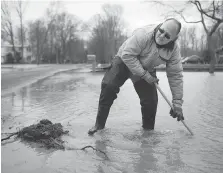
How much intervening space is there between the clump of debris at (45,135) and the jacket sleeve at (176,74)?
1459 mm

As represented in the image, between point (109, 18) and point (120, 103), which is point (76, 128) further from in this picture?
point (109, 18)

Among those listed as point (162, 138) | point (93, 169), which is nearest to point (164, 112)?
point (162, 138)

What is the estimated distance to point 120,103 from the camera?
636cm

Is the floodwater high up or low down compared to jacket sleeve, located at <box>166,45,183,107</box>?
down

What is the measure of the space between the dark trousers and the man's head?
65cm

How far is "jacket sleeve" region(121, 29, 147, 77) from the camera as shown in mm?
3373

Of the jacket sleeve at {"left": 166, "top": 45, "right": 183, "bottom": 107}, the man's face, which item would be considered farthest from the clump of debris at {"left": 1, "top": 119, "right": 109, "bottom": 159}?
the man's face

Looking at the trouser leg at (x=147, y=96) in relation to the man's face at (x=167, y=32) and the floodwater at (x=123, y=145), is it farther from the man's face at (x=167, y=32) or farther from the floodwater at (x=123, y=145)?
the man's face at (x=167, y=32)

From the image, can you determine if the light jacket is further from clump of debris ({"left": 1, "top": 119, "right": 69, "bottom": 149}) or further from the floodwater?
clump of debris ({"left": 1, "top": 119, "right": 69, "bottom": 149})

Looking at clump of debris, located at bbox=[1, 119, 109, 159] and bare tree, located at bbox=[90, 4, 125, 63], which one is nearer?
clump of debris, located at bbox=[1, 119, 109, 159]

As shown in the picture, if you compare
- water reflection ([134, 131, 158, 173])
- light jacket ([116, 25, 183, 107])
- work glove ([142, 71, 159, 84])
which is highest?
light jacket ([116, 25, 183, 107])

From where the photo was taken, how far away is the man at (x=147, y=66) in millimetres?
3301

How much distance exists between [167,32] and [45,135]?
1805 millimetres

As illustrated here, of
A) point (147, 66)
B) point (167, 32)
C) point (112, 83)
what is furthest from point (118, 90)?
point (167, 32)
